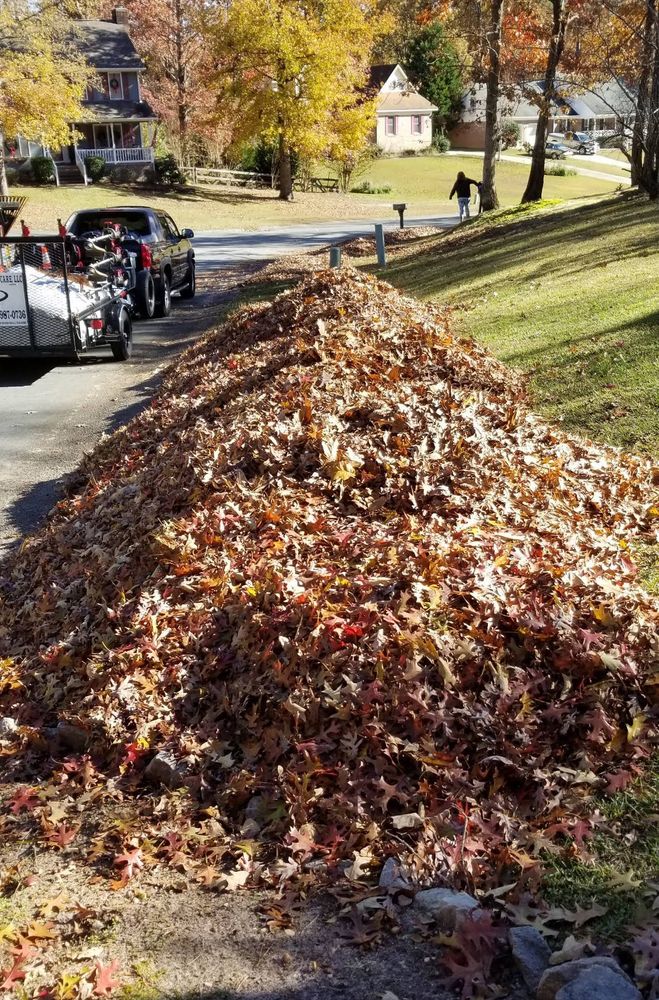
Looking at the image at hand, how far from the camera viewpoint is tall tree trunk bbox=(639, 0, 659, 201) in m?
18.8

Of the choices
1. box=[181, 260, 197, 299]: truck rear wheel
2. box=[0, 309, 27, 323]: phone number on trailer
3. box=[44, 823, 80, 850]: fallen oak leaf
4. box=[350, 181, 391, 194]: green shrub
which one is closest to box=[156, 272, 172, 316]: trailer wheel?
A: box=[181, 260, 197, 299]: truck rear wheel

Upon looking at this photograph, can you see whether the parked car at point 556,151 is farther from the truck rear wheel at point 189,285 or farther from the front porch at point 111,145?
the truck rear wheel at point 189,285

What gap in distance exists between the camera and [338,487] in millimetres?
6387

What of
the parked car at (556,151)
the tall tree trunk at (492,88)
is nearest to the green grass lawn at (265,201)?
the parked car at (556,151)

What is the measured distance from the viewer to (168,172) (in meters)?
54.0

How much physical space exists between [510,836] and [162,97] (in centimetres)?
6486

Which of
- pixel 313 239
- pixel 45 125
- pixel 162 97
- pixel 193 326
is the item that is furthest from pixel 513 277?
pixel 162 97

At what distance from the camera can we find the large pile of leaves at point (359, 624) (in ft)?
13.7

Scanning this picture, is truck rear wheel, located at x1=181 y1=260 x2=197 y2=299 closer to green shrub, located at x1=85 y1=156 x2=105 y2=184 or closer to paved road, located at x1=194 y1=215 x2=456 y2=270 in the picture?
paved road, located at x1=194 y1=215 x2=456 y2=270

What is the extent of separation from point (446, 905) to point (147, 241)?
15.7 meters

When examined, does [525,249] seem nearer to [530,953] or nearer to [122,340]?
[122,340]

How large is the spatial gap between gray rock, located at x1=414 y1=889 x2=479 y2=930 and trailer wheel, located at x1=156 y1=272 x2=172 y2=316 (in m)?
16.2

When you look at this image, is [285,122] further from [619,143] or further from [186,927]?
[186,927]

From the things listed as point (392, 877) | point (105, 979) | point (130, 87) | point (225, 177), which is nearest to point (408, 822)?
point (392, 877)
